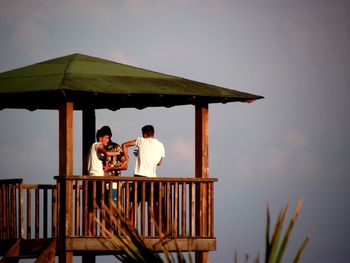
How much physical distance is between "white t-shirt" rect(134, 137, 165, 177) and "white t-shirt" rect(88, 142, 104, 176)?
643 millimetres

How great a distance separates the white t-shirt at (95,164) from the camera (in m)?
20.7

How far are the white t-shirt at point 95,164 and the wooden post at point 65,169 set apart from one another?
54 centimetres

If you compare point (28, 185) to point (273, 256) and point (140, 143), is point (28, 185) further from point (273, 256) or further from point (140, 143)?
point (273, 256)

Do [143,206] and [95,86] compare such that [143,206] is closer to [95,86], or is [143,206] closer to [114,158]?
[114,158]

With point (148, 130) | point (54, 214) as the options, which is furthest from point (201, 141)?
point (54, 214)

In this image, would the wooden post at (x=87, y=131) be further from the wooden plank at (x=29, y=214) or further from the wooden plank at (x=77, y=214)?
the wooden plank at (x=77, y=214)

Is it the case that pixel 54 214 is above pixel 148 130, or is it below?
below

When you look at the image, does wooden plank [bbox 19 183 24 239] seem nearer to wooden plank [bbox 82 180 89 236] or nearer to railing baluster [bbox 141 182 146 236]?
wooden plank [bbox 82 180 89 236]

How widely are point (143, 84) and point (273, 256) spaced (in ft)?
32.9

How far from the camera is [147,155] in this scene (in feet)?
68.3

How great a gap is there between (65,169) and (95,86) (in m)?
1.52

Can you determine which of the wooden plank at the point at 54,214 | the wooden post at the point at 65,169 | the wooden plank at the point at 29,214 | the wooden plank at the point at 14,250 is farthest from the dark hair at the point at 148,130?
the wooden plank at the point at 14,250

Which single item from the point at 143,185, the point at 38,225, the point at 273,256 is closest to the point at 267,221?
the point at 273,256

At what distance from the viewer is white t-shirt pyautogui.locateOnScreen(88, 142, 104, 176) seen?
20705mm
